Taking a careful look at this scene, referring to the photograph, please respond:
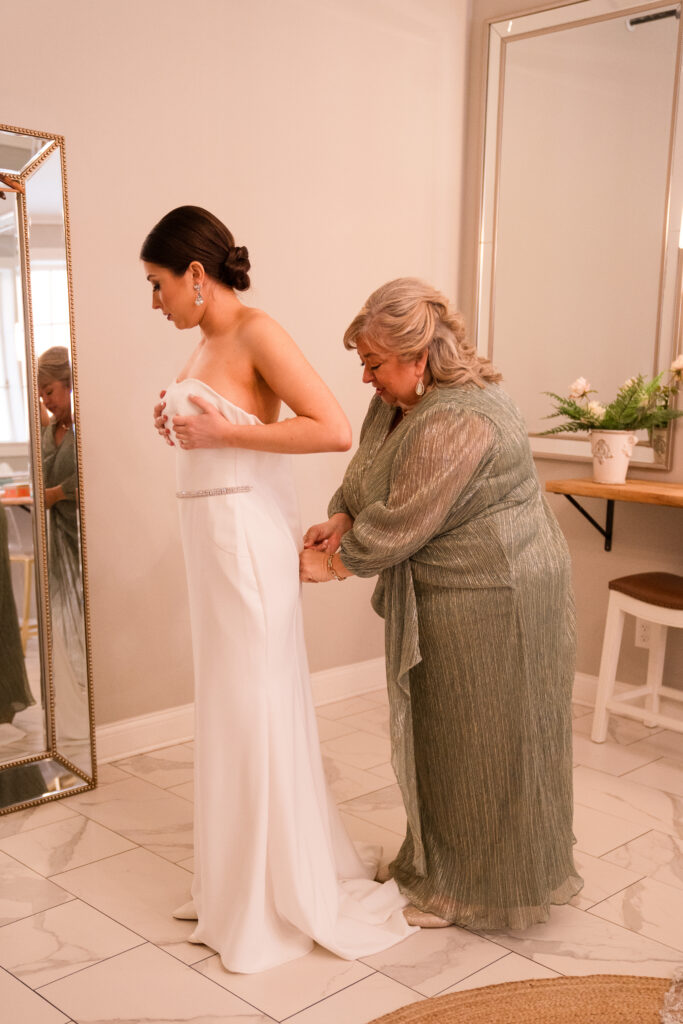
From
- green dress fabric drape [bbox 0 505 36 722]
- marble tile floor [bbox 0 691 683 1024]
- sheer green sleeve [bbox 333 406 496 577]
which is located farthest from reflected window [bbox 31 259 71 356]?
marble tile floor [bbox 0 691 683 1024]

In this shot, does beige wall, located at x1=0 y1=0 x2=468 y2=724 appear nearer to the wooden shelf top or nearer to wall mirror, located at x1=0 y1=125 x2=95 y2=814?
wall mirror, located at x1=0 y1=125 x2=95 y2=814

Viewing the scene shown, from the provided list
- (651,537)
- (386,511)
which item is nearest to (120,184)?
(386,511)

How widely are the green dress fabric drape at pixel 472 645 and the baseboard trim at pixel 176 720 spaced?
122 centimetres

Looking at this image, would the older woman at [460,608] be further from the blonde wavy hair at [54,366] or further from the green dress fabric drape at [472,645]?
the blonde wavy hair at [54,366]

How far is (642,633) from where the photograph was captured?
144 inches

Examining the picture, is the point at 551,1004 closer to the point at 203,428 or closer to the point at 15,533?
the point at 203,428

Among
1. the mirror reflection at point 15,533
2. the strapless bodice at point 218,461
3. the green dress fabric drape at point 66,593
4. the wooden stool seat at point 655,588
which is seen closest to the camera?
the strapless bodice at point 218,461

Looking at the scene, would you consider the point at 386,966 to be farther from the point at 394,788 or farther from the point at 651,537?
the point at 651,537

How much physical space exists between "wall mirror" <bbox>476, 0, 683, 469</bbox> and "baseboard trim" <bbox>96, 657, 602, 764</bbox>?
97cm

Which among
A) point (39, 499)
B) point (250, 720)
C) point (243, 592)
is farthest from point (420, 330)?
point (39, 499)

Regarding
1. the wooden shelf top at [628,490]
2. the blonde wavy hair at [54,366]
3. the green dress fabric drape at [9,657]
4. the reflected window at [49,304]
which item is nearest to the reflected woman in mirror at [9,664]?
the green dress fabric drape at [9,657]

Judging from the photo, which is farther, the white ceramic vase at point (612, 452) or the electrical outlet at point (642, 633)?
the electrical outlet at point (642, 633)

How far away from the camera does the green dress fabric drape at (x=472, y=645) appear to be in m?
2.09

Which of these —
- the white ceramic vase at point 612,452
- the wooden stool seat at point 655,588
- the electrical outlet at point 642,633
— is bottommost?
the electrical outlet at point 642,633
